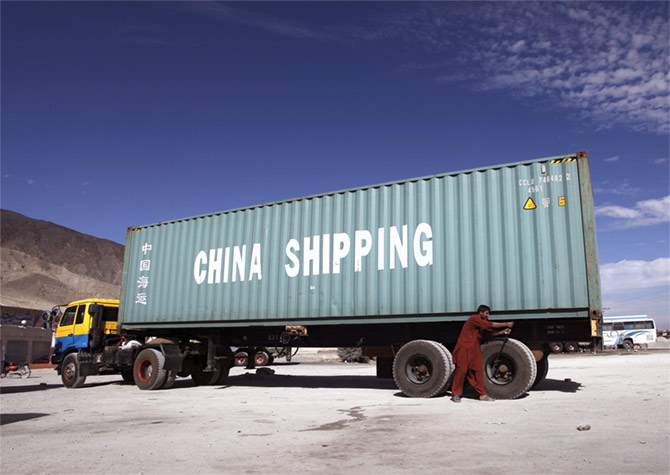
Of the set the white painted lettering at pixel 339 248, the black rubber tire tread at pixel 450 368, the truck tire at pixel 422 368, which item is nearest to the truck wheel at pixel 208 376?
the white painted lettering at pixel 339 248

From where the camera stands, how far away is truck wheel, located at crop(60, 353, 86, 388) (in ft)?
43.4

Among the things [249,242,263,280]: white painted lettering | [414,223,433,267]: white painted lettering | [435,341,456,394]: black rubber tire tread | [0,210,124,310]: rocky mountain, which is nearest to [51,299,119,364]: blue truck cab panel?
[249,242,263,280]: white painted lettering

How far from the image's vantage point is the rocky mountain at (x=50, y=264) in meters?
65.3

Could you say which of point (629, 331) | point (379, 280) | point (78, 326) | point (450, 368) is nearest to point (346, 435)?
point (450, 368)

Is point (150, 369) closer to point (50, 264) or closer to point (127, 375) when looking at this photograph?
point (127, 375)

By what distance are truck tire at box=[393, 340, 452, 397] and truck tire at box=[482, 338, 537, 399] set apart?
70 cm

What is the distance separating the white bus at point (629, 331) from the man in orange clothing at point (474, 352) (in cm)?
3670

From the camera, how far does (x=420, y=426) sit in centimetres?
590

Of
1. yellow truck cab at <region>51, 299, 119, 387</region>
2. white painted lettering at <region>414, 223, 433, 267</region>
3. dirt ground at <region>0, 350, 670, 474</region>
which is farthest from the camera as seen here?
yellow truck cab at <region>51, 299, 119, 387</region>

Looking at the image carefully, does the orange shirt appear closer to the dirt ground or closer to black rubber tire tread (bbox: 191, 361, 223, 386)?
the dirt ground

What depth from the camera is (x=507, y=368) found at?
27.9 feet

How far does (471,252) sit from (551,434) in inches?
169

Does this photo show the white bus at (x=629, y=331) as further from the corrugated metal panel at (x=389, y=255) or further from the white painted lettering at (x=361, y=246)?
the white painted lettering at (x=361, y=246)

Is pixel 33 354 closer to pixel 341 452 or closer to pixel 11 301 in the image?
pixel 341 452
